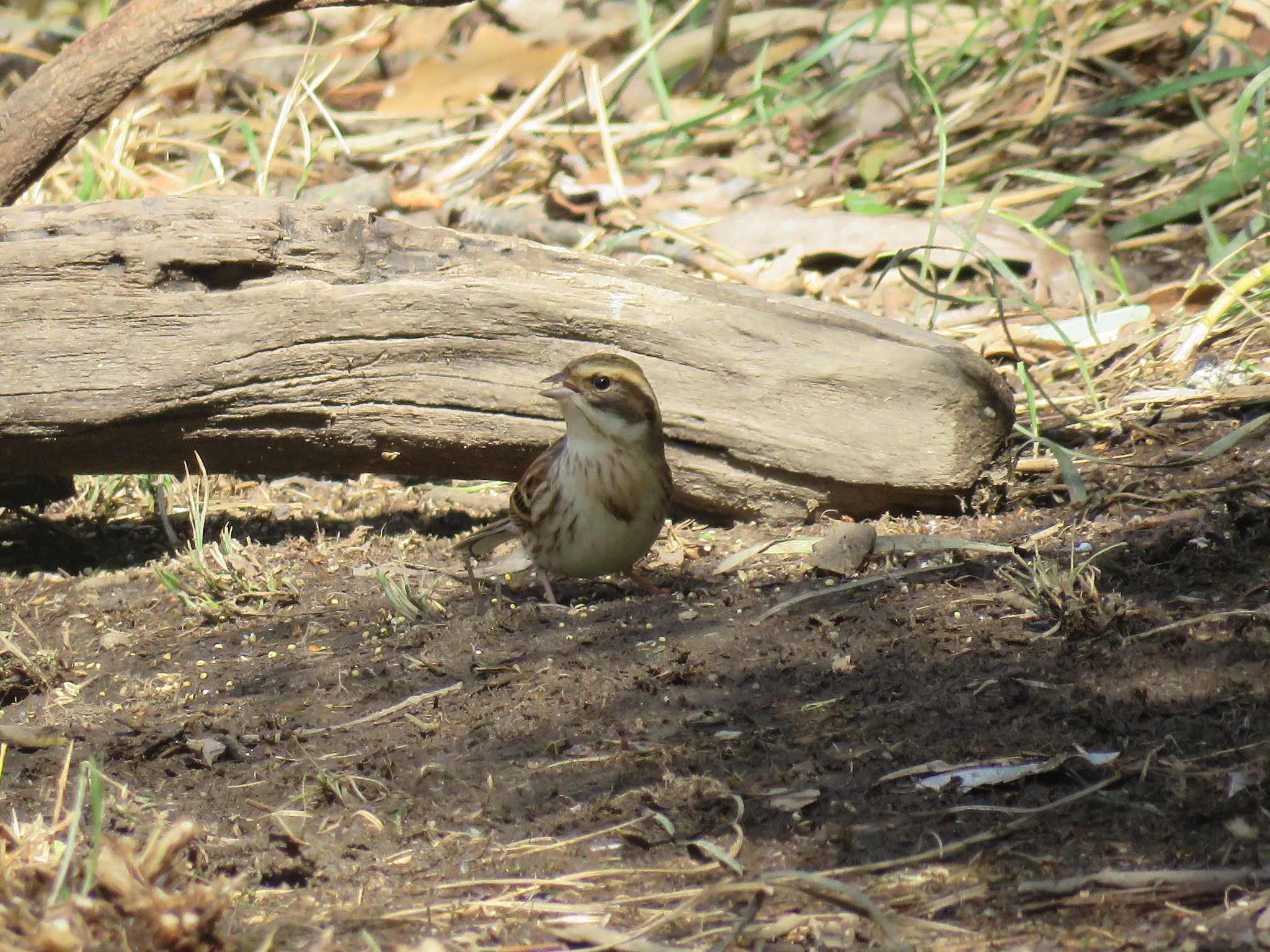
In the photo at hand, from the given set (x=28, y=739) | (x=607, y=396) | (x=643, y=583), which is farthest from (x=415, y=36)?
(x=28, y=739)

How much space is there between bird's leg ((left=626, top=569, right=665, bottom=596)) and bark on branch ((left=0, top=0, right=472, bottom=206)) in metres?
2.15

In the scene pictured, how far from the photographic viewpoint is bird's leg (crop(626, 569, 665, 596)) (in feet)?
15.8

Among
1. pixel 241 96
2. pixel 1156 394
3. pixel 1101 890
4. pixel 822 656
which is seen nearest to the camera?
pixel 1101 890

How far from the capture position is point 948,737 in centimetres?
315

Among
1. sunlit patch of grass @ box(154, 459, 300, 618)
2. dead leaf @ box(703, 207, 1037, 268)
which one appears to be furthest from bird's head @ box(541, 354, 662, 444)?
dead leaf @ box(703, 207, 1037, 268)

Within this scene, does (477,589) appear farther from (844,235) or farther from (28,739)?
(844,235)

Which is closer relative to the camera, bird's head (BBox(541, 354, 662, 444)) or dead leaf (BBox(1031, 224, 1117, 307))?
bird's head (BBox(541, 354, 662, 444))

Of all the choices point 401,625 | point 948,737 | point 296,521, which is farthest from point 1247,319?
A: point 296,521

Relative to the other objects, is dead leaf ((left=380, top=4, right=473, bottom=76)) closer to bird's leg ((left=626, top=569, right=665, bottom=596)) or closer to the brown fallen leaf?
bird's leg ((left=626, top=569, right=665, bottom=596))

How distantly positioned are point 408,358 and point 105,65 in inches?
59.0

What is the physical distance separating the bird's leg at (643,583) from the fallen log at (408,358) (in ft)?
1.47

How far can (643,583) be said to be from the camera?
493cm

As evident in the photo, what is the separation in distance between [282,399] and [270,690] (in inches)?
54.2

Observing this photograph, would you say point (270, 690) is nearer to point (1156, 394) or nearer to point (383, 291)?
point (383, 291)
